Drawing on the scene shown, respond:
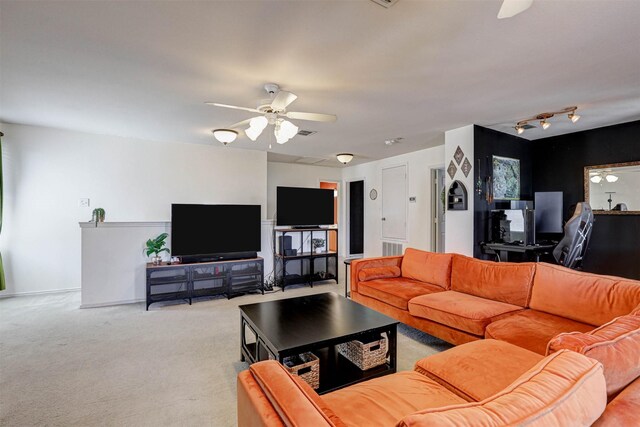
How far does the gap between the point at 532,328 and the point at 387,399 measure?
57.0 inches

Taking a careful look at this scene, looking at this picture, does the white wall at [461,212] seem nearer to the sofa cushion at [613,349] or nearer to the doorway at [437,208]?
the doorway at [437,208]

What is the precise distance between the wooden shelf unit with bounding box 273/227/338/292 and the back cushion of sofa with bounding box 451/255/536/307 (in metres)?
2.56

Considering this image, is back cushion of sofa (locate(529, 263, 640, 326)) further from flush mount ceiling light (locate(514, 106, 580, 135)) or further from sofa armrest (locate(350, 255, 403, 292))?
flush mount ceiling light (locate(514, 106, 580, 135))

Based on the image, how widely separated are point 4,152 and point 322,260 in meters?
4.94

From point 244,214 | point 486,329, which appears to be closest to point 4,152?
point 244,214

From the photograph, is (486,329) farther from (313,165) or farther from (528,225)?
(313,165)

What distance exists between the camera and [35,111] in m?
3.52

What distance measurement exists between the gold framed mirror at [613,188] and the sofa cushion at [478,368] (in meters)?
3.78

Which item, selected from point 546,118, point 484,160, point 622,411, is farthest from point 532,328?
point 546,118

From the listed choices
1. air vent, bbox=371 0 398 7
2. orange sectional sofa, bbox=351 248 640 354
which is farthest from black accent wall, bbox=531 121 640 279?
air vent, bbox=371 0 398 7

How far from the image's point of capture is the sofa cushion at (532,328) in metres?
1.97

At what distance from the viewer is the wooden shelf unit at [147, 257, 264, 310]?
13.2 feet

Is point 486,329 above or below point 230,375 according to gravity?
above

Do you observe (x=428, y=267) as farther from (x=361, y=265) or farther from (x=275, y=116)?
(x=275, y=116)
